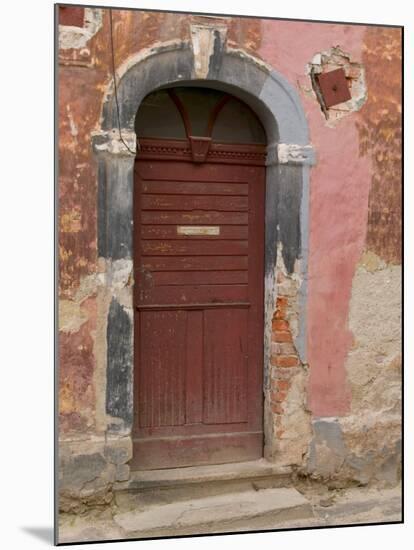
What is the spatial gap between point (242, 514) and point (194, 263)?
1.38 m

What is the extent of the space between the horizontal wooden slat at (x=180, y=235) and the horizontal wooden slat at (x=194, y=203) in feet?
0.33

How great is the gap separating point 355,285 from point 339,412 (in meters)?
0.72

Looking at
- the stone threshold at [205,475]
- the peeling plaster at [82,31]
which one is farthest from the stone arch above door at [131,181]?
the peeling plaster at [82,31]

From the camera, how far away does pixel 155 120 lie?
452cm

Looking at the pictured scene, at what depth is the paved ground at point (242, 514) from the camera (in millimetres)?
4207

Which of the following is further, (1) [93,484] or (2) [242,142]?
(2) [242,142]

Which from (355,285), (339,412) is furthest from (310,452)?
(355,285)

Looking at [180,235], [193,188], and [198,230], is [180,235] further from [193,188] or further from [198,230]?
[193,188]

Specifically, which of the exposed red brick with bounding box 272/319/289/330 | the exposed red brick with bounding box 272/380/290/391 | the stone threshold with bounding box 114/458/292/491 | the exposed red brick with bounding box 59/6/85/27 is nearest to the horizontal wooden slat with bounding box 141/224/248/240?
the exposed red brick with bounding box 272/319/289/330

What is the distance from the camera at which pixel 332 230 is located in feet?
14.9

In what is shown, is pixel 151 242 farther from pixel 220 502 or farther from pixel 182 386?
pixel 220 502

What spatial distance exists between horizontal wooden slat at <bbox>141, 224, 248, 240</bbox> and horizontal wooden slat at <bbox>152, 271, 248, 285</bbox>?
7.7 inches

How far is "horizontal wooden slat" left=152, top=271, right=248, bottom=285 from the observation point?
14.8 feet

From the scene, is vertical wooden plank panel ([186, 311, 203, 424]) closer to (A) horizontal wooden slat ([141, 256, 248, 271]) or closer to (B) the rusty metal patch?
(A) horizontal wooden slat ([141, 256, 248, 271])
